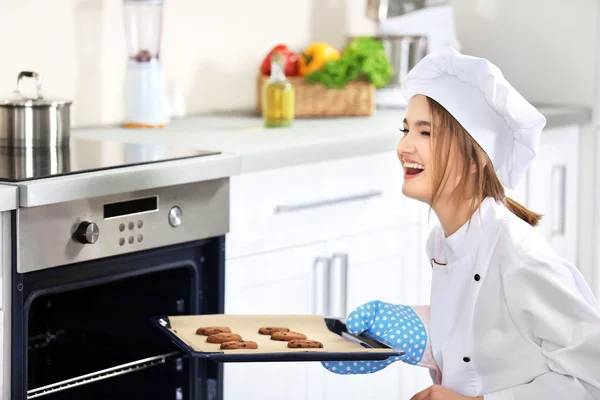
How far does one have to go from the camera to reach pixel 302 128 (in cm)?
272

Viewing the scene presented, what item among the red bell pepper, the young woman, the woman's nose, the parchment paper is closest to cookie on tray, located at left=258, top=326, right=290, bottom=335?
the parchment paper

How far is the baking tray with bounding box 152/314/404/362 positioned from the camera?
5.15 feet

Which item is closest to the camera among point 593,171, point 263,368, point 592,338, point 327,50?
point 592,338

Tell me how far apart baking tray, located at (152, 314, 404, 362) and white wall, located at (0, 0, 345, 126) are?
97 cm

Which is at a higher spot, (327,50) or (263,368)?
(327,50)

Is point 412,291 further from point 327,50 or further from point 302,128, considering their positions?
point 327,50

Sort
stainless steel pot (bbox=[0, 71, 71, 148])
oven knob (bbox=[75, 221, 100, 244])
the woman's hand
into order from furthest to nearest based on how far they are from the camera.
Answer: stainless steel pot (bbox=[0, 71, 71, 148]), oven knob (bbox=[75, 221, 100, 244]), the woman's hand

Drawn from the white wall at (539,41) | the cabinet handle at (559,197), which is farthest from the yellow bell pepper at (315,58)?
the cabinet handle at (559,197)

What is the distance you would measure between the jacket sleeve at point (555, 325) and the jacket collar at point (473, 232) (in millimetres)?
105

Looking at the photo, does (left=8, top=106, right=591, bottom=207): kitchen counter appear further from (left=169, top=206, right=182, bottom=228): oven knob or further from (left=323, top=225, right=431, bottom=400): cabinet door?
(left=323, top=225, right=431, bottom=400): cabinet door

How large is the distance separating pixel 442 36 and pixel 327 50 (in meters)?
0.53

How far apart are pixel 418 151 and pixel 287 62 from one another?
4.62 ft

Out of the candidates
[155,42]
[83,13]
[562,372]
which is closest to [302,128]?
[155,42]

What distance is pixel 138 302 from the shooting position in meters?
2.15
